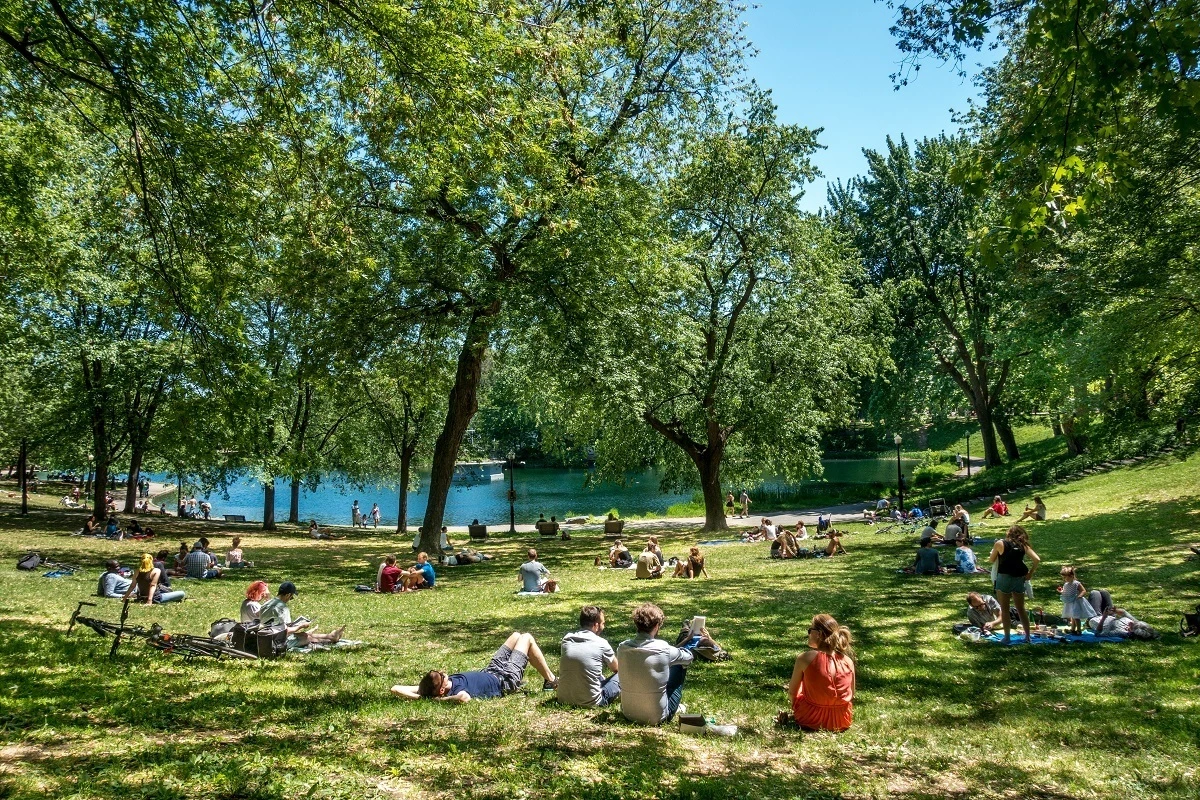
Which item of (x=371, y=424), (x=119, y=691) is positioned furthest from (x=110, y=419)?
(x=119, y=691)

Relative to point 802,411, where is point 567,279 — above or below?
above

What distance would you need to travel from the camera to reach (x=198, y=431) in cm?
1062

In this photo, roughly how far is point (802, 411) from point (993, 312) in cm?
1550

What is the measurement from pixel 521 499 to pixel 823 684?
5353 cm

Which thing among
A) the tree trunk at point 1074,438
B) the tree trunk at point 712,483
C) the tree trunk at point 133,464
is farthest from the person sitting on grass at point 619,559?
the tree trunk at point 1074,438

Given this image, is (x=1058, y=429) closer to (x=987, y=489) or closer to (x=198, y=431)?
(x=987, y=489)

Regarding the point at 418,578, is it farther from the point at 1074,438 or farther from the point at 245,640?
the point at 1074,438

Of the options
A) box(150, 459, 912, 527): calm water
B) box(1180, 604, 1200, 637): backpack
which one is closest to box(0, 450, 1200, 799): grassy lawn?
box(1180, 604, 1200, 637): backpack

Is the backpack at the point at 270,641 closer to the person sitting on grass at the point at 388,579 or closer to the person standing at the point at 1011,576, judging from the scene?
the person sitting on grass at the point at 388,579

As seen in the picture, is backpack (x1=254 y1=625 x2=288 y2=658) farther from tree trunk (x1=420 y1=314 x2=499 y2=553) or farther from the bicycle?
tree trunk (x1=420 y1=314 x2=499 y2=553)

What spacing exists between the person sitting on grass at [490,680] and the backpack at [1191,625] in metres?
7.94

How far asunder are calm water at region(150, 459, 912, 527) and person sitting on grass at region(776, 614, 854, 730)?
3441 cm

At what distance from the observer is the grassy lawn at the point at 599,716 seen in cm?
555

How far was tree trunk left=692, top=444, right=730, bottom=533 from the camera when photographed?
28.0 meters
